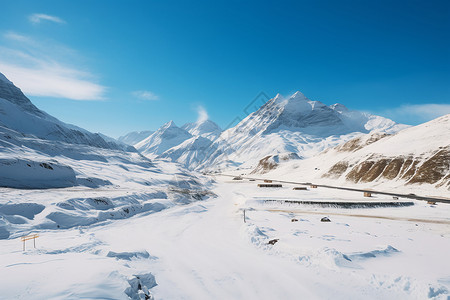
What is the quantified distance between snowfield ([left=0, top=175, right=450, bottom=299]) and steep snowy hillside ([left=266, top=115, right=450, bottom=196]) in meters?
40.4

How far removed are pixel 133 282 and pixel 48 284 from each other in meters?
3.31

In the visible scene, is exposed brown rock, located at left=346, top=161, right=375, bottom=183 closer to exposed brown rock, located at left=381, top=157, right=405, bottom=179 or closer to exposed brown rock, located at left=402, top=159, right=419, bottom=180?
exposed brown rock, located at left=381, top=157, right=405, bottom=179

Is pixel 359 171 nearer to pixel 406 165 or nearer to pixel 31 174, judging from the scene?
pixel 406 165

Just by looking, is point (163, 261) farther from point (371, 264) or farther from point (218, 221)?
point (218, 221)

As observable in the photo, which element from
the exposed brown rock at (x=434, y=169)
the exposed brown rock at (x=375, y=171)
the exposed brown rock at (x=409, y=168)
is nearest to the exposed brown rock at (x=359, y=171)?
the exposed brown rock at (x=375, y=171)

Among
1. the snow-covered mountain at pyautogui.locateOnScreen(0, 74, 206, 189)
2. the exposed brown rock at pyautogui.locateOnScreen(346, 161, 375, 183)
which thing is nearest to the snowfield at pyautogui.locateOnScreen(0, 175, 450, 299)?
the snow-covered mountain at pyautogui.locateOnScreen(0, 74, 206, 189)

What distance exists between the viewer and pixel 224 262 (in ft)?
56.0

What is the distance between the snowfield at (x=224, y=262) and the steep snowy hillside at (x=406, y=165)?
40.4m

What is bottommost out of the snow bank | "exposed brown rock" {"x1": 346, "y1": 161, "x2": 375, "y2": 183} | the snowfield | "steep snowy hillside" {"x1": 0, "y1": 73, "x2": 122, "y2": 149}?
the snow bank

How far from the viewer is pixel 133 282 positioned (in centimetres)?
1104

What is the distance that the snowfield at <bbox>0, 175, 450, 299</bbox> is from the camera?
10.3 m

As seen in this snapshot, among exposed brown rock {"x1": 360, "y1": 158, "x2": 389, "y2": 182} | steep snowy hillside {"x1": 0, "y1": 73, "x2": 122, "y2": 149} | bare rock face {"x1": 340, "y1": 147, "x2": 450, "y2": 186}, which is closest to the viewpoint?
bare rock face {"x1": 340, "y1": 147, "x2": 450, "y2": 186}

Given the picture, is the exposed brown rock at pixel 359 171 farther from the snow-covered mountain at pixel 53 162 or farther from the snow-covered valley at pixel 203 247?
the snow-covered mountain at pixel 53 162

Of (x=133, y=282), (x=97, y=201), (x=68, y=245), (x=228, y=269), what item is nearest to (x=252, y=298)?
(x=228, y=269)
